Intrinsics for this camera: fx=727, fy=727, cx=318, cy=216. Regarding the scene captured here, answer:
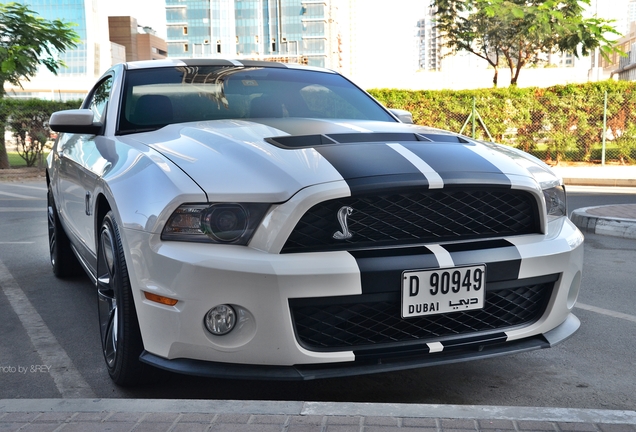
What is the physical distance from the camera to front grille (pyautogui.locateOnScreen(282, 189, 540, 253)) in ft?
8.79

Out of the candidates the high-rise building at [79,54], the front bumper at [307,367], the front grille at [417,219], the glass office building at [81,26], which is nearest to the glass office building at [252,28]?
the high-rise building at [79,54]

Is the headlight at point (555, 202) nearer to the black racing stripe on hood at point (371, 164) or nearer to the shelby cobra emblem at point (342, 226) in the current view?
the black racing stripe on hood at point (371, 164)

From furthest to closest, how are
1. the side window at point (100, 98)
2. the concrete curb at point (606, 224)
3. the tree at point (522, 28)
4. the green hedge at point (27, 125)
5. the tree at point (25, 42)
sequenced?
the tree at point (522, 28) < the green hedge at point (27, 125) < the tree at point (25, 42) < the concrete curb at point (606, 224) < the side window at point (100, 98)

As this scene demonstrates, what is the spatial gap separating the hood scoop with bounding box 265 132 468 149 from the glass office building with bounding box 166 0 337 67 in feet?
455

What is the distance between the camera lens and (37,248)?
6.91m

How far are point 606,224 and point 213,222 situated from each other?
234 inches

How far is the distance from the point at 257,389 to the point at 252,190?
98 cm

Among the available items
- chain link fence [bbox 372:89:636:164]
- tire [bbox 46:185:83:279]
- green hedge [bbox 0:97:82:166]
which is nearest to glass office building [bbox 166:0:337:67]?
chain link fence [bbox 372:89:636:164]

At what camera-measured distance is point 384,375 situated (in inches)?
131

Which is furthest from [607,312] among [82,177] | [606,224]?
[606,224]

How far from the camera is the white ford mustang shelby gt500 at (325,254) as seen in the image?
8.54 feet

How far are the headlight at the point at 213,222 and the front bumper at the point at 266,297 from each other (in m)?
0.05

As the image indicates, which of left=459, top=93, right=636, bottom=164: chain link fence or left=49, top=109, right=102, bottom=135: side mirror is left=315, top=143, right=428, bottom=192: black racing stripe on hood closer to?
left=49, top=109, right=102, bottom=135: side mirror

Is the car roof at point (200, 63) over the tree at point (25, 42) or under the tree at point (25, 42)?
under
